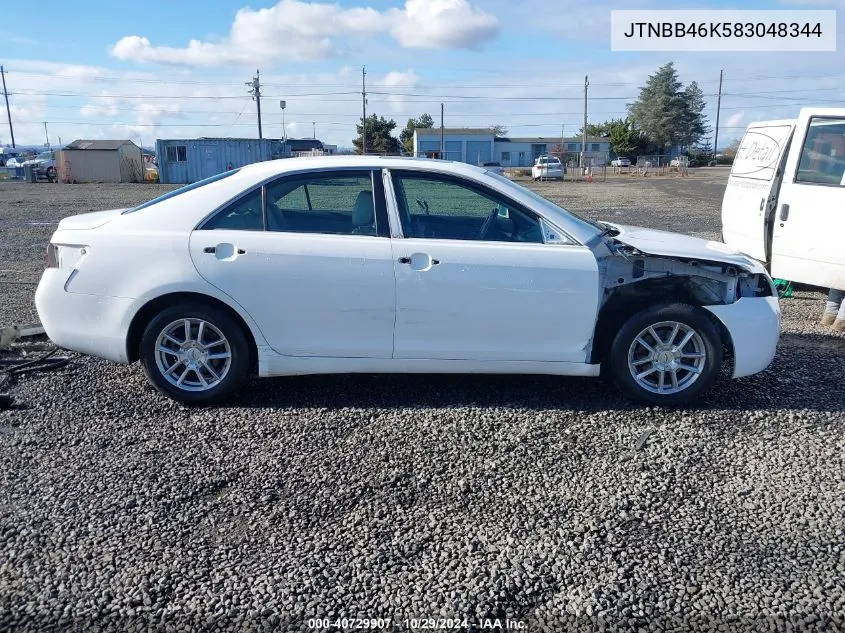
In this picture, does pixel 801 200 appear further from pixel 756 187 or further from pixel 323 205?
pixel 323 205

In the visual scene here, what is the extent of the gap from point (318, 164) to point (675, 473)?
301 centimetres

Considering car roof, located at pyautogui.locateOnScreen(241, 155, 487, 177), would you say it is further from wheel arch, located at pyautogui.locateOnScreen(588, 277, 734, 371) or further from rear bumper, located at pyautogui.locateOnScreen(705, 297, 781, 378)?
rear bumper, located at pyautogui.locateOnScreen(705, 297, 781, 378)

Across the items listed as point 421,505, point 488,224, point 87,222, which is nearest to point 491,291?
point 488,224

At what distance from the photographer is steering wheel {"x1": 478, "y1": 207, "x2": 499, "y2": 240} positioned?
189 inches

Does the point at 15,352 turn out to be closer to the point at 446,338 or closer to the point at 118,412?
the point at 118,412

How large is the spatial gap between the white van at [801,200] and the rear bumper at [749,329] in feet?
8.37

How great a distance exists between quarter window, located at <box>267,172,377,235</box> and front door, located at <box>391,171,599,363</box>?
24 cm

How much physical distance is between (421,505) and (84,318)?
8.87 ft

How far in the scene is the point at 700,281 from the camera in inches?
192

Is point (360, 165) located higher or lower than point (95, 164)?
lower

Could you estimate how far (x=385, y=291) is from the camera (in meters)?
4.61

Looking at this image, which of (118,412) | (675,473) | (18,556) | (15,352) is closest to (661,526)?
(675,473)

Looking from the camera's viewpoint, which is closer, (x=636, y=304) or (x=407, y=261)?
(x=407, y=261)

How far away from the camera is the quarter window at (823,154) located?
22.9ft
